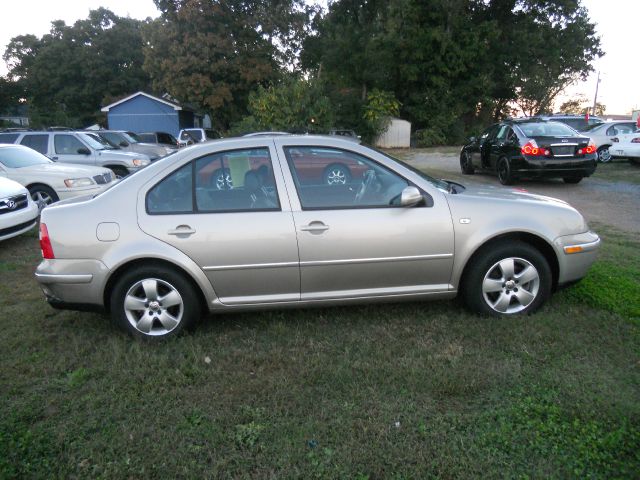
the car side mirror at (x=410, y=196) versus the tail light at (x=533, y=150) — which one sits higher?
the car side mirror at (x=410, y=196)

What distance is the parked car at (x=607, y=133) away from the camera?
16.2 metres

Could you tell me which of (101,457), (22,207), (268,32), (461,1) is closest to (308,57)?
(268,32)

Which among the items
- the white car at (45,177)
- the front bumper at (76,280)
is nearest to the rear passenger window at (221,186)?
the front bumper at (76,280)

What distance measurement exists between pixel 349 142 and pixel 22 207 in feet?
17.7

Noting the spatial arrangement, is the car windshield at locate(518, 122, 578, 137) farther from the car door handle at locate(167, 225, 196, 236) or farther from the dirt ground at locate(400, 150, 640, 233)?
the car door handle at locate(167, 225, 196, 236)

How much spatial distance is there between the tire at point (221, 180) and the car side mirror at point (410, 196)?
137cm

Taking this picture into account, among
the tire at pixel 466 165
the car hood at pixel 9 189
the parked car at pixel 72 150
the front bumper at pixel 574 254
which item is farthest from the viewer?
the tire at pixel 466 165

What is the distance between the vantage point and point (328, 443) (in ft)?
8.57

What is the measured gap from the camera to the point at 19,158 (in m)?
9.18

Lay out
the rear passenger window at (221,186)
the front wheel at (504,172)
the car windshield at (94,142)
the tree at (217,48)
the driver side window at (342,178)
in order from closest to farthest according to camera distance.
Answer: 1. the rear passenger window at (221,186)
2. the driver side window at (342,178)
3. the front wheel at (504,172)
4. the car windshield at (94,142)
5. the tree at (217,48)

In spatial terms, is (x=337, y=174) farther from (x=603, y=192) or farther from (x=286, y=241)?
(x=603, y=192)

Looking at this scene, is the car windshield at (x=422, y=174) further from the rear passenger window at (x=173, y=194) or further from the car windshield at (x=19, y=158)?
the car windshield at (x=19, y=158)

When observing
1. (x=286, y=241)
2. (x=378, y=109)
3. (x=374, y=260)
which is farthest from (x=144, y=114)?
(x=374, y=260)

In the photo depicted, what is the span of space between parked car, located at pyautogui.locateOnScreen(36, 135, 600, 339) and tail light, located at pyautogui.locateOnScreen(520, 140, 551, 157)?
7294mm
